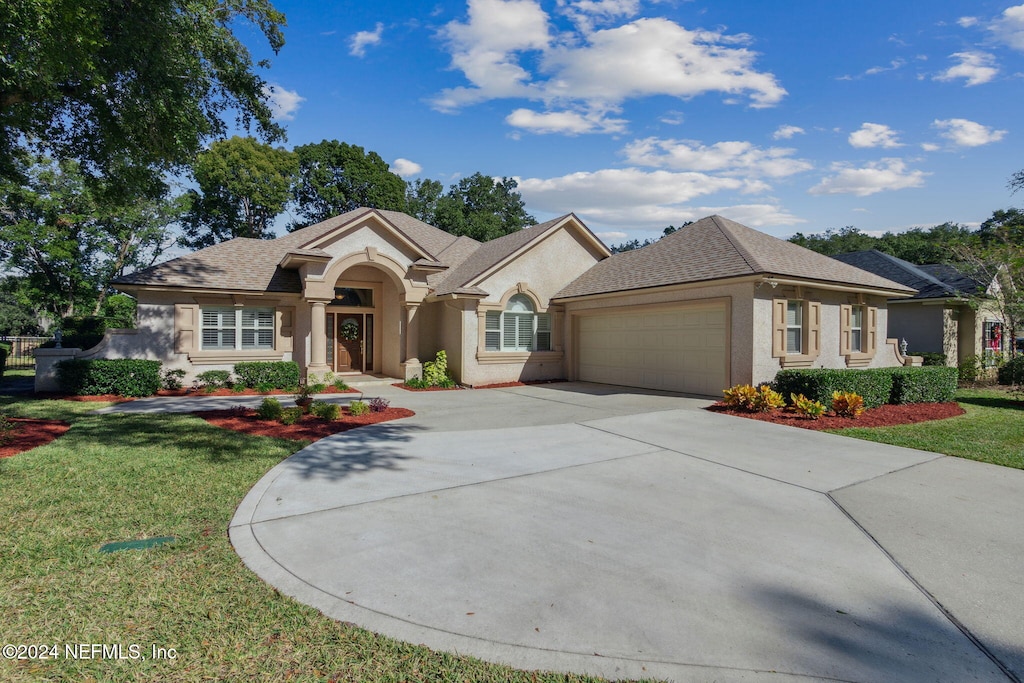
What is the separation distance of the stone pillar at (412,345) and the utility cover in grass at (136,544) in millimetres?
12452

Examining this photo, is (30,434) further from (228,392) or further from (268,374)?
(268,374)

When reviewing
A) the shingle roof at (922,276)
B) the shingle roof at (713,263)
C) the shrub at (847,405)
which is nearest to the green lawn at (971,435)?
the shrub at (847,405)

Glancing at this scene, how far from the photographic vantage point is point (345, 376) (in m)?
18.1

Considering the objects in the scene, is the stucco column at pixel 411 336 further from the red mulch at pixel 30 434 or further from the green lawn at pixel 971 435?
the green lawn at pixel 971 435

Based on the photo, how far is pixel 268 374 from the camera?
50.9 feet

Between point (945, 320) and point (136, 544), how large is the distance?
24.7m

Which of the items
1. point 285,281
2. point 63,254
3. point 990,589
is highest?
Answer: point 63,254

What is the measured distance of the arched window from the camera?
17422 mm

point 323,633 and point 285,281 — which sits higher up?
point 285,281

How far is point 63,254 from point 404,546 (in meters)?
30.5

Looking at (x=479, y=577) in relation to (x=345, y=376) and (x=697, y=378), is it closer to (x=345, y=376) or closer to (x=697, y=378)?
(x=697, y=378)

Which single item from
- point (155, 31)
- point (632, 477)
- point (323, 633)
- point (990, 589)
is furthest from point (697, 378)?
point (155, 31)

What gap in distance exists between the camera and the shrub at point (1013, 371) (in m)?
16.2

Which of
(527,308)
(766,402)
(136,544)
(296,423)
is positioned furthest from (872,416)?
(136,544)
